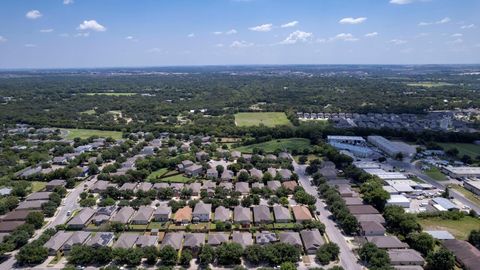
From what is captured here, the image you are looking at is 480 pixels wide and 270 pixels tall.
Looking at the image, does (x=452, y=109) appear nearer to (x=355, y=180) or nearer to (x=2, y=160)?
(x=355, y=180)

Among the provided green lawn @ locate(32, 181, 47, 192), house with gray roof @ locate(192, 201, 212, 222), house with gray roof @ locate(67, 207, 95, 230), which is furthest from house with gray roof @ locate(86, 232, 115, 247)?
green lawn @ locate(32, 181, 47, 192)

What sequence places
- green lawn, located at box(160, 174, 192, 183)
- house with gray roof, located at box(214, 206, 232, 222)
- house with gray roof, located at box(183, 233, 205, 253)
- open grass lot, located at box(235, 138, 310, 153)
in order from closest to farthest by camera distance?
1. house with gray roof, located at box(183, 233, 205, 253)
2. house with gray roof, located at box(214, 206, 232, 222)
3. green lawn, located at box(160, 174, 192, 183)
4. open grass lot, located at box(235, 138, 310, 153)

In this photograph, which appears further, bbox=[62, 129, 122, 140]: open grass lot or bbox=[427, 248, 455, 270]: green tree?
bbox=[62, 129, 122, 140]: open grass lot

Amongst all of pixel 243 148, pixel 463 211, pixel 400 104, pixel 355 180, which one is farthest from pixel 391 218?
pixel 400 104

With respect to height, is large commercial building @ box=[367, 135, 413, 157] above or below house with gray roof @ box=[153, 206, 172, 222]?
above

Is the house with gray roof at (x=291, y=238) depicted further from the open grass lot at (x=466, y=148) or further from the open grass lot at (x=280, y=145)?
the open grass lot at (x=466, y=148)

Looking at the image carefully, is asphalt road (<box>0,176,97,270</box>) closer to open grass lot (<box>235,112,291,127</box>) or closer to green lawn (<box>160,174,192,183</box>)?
green lawn (<box>160,174,192,183</box>)
